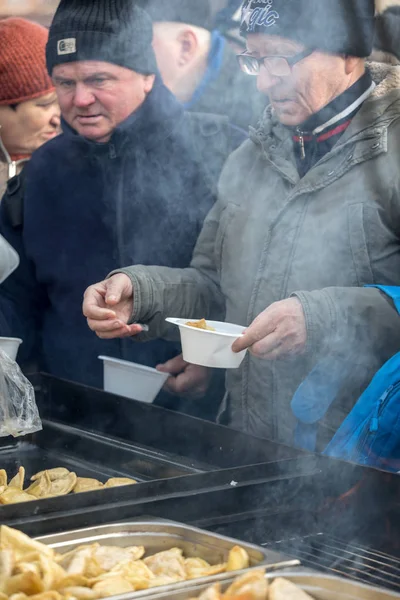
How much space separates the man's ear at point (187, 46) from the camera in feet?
10.9

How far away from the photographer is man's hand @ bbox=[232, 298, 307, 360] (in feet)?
6.47

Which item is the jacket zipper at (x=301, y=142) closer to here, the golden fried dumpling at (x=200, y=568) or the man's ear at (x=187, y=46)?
the man's ear at (x=187, y=46)

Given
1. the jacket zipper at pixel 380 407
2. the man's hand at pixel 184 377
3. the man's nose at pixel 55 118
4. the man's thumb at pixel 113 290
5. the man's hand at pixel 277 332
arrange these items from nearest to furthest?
the jacket zipper at pixel 380 407, the man's hand at pixel 277 332, the man's thumb at pixel 113 290, the man's hand at pixel 184 377, the man's nose at pixel 55 118

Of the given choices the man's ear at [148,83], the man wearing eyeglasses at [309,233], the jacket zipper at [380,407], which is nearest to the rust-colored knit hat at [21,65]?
the man's ear at [148,83]

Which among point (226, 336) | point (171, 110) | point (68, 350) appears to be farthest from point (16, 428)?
point (171, 110)

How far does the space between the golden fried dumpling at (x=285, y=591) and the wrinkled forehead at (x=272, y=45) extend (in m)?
1.49

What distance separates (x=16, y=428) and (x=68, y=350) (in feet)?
3.73

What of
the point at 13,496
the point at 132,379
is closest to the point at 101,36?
the point at 132,379

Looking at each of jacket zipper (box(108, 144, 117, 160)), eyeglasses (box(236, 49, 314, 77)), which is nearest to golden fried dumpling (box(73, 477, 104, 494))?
eyeglasses (box(236, 49, 314, 77))

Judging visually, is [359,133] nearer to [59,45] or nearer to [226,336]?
[226,336]

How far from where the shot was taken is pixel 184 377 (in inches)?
103

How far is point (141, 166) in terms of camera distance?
10.1ft

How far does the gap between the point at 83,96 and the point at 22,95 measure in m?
1.12

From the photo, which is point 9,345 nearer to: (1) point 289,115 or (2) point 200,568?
(1) point 289,115
